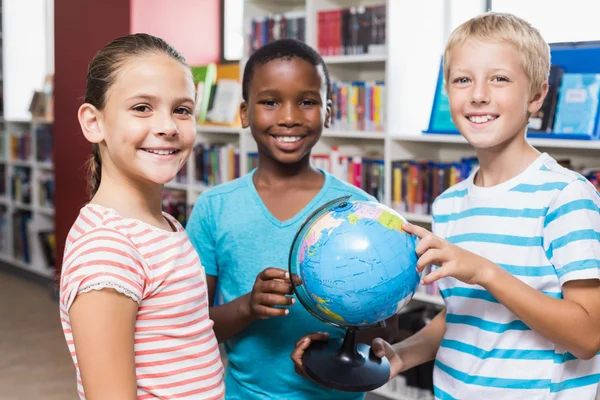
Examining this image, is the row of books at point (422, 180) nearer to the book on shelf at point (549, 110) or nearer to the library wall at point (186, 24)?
the book on shelf at point (549, 110)

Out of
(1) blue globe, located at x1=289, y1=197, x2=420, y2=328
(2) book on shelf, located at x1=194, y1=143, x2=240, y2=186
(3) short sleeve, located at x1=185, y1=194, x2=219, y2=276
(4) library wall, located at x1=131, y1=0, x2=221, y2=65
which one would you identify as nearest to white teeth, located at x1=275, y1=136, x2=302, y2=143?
(3) short sleeve, located at x1=185, y1=194, x2=219, y2=276

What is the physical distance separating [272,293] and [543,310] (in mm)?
572

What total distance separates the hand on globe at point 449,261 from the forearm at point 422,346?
41cm

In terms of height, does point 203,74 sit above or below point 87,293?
above

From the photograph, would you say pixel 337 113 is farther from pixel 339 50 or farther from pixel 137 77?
pixel 137 77

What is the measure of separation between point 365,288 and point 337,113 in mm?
3164

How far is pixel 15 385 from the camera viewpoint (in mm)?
4570

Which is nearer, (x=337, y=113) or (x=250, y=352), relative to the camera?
(x=250, y=352)

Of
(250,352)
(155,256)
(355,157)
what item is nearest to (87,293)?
(155,256)

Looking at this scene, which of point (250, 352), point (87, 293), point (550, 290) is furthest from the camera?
point (250, 352)

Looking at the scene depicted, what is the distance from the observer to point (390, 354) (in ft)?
5.74

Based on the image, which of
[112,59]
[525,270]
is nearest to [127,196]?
[112,59]

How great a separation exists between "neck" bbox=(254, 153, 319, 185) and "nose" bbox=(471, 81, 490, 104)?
1.76 feet

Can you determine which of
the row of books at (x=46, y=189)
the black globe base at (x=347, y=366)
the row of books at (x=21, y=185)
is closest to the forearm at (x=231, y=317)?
the black globe base at (x=347, y=366)
